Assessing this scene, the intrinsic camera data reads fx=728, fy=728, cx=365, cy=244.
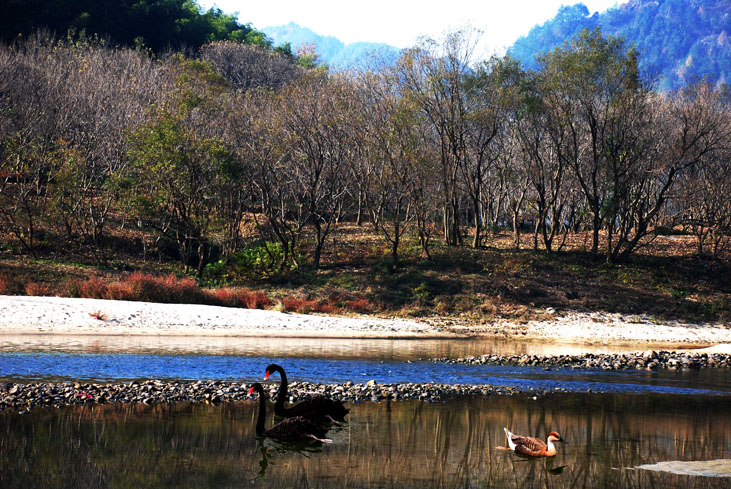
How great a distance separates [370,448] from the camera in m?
12.5

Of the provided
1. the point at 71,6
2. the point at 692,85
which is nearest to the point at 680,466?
the point at 692,85

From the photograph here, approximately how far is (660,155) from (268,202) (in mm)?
21873

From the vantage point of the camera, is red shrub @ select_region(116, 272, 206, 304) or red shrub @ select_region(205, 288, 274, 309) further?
red shrub @ select_region(205, 288, 274, 309)

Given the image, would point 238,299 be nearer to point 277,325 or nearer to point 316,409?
point 277,325

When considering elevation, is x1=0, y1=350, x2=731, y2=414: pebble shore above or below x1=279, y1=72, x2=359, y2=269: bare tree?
below

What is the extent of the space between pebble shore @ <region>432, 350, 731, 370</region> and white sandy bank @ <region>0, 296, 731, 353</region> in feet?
10.3

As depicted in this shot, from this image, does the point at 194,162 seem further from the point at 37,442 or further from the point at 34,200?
the point at 37,442

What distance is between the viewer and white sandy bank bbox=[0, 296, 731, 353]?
26.9m

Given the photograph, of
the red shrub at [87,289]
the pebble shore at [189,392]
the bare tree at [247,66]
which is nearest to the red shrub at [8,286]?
the red shrub at [87,289]

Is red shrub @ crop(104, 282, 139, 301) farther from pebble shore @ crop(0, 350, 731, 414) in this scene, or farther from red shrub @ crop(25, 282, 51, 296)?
pebble shore @ crop(0, 350, 731, 414)

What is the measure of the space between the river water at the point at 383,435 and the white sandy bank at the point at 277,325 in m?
5.72

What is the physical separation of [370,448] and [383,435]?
0.89 metres

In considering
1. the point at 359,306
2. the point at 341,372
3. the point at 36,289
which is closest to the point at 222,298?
the point at 359,306

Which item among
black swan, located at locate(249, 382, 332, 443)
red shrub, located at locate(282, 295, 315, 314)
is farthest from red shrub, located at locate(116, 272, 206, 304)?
black swan, located at locate(249, 382, 332, 443)
